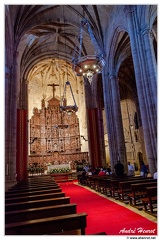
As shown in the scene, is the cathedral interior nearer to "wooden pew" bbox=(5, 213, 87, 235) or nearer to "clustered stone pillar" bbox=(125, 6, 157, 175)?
"clustered stone pillar" bbox=(125, 6, 157, 175)

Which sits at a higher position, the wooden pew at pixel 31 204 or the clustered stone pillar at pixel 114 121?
the clustered stone pillar at pixel 114 121

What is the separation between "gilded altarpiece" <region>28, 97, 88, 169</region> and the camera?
23.2 m

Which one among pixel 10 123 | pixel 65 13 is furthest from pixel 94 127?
pixel 65 13

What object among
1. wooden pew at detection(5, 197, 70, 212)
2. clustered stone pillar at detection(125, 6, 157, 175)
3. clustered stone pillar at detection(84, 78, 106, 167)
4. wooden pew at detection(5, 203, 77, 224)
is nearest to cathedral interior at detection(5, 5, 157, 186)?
clustered stone pillar at detection(125, 6, 157, 175)

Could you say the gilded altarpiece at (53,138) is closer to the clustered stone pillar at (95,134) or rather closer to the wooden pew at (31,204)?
the clustered stone pillar at (95,134)

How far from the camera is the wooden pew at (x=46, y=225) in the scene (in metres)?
2.56

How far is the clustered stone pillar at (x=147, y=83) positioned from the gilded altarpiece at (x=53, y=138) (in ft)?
48.0

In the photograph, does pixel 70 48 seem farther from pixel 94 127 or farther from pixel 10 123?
pixel 10 123

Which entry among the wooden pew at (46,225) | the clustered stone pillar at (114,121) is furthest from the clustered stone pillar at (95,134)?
the wooden pew at (46,225)

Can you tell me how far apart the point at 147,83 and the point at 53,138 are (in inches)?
740

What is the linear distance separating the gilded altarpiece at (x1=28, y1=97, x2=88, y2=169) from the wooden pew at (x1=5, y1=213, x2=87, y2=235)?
19.6 meters

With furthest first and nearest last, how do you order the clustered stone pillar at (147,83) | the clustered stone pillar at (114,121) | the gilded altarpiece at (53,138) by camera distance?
the gilded altarpiece at (53,138) → the clustered stone pillar at (114,121) → the clustered stone pillar at (147,83)

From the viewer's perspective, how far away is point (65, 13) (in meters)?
16.3

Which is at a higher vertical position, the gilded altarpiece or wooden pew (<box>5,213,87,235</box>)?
the gilded altarpiece
